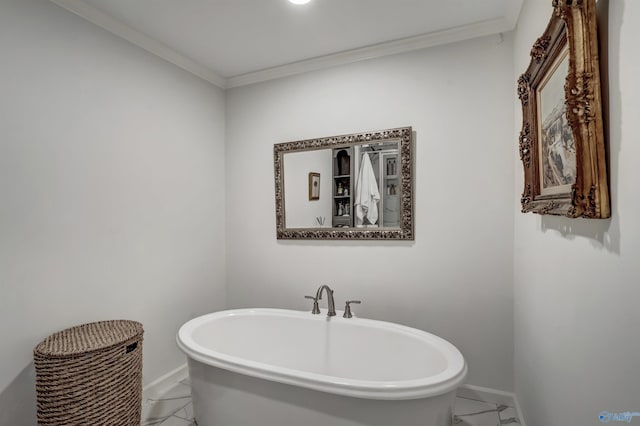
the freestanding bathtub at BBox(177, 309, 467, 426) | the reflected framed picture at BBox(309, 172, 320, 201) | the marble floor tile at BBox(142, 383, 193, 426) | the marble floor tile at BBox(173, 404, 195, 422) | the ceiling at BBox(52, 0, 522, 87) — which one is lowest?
the marble floor tile at BBox(173, 404, 195, 422)

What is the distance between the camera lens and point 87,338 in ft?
5.74

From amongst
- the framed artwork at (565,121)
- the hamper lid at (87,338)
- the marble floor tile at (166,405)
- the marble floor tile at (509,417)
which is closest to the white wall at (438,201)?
the marble floor tile at (509,417)

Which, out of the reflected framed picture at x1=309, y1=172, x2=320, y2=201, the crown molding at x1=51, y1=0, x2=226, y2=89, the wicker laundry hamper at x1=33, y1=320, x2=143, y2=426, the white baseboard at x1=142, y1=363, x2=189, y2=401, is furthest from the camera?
the reflected framed picture at x1=309, y1=172, x2=320, y2=201

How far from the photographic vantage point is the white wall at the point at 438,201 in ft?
7.25

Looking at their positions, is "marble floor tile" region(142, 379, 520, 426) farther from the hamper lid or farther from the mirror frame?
the mirror frame

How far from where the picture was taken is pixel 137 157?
7.64 ft

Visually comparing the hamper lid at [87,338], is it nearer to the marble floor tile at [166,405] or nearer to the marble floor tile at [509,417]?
the marble floor tile at [166,405]

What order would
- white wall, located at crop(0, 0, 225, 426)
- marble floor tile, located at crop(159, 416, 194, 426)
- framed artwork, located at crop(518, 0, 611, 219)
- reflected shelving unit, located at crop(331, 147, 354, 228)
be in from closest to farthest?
framed artwork, located at crop(518, 0, 611, 219), white wall, located at crop(0, 0, 225, 426), marble floor tile, located at crop(159, 416, 194, 426), reflected shelving unit, located at crop(331, 147, 354, 228)

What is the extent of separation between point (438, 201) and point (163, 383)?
2.43 m

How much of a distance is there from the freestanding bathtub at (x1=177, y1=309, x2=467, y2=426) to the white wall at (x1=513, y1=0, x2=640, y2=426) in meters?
0.42

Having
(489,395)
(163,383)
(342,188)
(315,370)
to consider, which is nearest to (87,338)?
(163,383)

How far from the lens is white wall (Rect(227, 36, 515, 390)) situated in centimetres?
221

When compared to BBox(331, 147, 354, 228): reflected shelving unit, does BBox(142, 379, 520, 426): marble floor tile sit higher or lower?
lower

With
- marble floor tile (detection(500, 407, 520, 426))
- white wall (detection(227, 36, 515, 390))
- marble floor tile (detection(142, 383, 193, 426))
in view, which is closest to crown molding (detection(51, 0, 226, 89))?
white wall (detection(227, 36, 515, 390))
